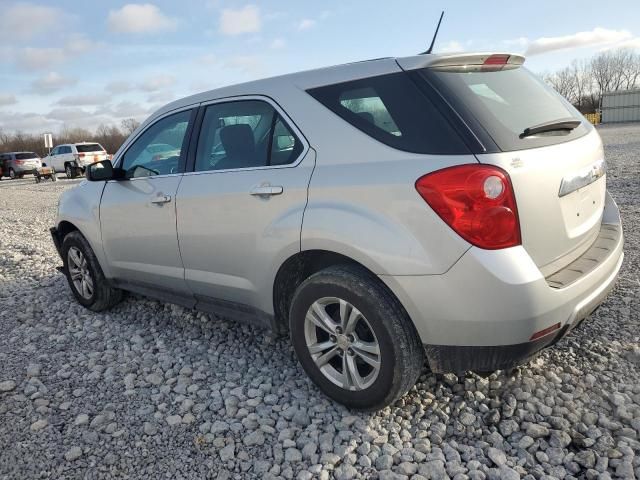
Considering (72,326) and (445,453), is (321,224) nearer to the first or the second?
(445,453)

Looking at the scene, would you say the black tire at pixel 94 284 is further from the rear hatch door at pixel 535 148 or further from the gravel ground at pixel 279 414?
the rear hatch door at pixel 535 148

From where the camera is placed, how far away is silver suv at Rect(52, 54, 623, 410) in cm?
230

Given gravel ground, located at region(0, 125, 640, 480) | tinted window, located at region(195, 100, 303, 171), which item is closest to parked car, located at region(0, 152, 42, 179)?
gravel ground, located at region(0, 125, 640, 480)

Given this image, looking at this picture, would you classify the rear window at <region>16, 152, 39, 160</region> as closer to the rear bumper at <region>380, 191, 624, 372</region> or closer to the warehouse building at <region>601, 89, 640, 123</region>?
the rear bumper at <region>380, 191, 624, 372</region>

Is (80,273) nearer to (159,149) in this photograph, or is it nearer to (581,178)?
(159,149)

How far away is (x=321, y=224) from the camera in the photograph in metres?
2.68

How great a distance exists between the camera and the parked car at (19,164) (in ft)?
92.8

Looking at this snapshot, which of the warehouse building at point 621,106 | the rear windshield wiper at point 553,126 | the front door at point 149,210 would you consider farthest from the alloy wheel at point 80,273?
the warehouse building at point 621,106

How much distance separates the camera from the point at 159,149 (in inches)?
156

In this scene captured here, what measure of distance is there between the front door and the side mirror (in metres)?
0.08

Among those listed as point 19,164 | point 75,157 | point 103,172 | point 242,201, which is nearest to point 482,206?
point 242,201

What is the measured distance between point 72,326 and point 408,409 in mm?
3010

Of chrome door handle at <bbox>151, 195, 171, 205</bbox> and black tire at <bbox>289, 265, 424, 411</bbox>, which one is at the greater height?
chrome door handle at <bbox>151, 195, 171, 205</bbox>

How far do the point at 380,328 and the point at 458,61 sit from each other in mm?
1364
